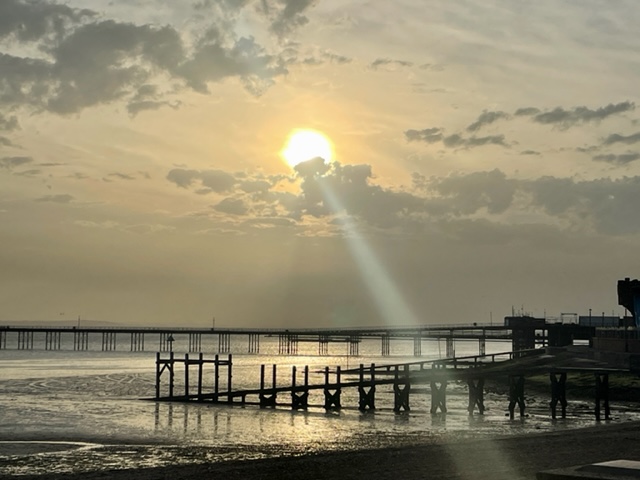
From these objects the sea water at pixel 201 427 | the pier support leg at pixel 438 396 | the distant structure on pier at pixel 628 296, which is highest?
the distant structure on pier at pixel 628 296

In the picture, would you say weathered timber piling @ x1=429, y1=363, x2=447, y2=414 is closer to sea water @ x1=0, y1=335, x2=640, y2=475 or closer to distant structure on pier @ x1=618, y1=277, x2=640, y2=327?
sea water @ x1=0, y1=335, x2=640, y2=475

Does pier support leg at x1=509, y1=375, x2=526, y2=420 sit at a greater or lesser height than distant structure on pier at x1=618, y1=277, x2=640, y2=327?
lesser

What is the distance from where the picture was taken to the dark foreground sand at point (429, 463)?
68.1ft

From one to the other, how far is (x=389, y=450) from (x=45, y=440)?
53.6 ft

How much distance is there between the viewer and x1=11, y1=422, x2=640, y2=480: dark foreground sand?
20750 millimetres

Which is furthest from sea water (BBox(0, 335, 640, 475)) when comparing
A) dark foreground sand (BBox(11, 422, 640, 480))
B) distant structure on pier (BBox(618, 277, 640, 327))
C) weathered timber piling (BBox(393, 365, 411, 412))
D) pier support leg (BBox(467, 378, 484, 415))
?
distant structure on pier (BBox(618, 277, 640, 327))

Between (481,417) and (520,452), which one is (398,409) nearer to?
(481,417)

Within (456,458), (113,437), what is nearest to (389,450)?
(456,458)

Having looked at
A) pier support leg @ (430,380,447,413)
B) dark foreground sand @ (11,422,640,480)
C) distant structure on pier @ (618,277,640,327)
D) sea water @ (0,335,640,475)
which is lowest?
sea water @ (0,335,640,475)

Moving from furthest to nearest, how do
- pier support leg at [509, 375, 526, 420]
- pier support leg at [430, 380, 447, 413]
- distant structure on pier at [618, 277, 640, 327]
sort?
distant structure on pier at [618, 277, 640, 327], pier support leg at [430, 380, 447, 413], pier support leg at [509, 375, 526, 420]

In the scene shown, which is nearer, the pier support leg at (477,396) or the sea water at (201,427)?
the sea water at (201,427)

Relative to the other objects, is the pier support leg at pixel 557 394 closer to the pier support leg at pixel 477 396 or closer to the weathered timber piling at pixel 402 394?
the pier support leg at pixel 477 396

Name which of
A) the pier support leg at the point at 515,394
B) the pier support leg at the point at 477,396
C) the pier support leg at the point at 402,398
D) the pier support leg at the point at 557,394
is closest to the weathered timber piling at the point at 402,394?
the pier support leg at the point at 402,398

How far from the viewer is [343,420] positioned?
44.9 m
